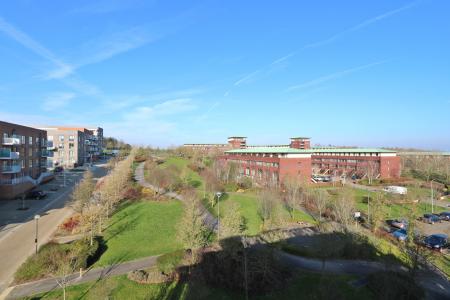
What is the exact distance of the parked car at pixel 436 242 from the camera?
2960cm

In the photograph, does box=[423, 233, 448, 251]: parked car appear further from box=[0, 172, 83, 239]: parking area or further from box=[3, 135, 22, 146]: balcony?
box=[3, 135, 22, 146]: balcony

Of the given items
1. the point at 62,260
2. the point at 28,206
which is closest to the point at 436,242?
the point at 62,260

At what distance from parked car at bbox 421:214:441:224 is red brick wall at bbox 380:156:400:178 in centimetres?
3381

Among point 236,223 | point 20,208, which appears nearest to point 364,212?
point 236,223

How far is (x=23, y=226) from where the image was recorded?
30.3 meters

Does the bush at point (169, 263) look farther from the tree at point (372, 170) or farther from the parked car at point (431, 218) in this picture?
the tree at point (372, 170)

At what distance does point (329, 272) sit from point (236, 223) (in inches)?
286

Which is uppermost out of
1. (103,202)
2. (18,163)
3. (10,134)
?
(10,134)

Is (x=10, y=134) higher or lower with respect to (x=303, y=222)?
higher

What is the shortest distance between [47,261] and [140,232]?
30.0ft

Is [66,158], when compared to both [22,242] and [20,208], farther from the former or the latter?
[22,242]

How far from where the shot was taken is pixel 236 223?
2162 cm

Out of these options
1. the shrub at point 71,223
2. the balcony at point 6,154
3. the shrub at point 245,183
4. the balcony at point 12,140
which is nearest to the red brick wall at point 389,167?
the shrub at point 245,183

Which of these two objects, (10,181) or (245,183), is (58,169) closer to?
(10,181)
